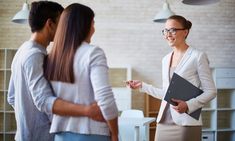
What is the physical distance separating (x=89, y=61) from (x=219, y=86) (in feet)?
16.0

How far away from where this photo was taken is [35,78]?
58.6 inches

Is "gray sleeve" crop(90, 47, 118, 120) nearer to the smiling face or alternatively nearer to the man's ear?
the man's ear

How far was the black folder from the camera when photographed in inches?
80.3

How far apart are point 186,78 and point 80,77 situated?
1.03m

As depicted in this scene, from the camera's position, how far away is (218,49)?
614 centimetres

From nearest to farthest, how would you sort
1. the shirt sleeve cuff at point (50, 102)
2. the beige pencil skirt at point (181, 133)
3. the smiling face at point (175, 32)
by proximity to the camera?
1. the shirt sleeve cuff at point (50, 102)
2. the beige pencil skirt at point (181, 133)
3. the smiling face at point (175, 32)

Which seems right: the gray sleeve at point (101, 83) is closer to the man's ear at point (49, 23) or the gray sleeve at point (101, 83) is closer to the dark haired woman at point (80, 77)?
the dark haired woman at point (80, 77)

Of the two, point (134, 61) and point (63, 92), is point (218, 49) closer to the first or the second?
point (134, 61)

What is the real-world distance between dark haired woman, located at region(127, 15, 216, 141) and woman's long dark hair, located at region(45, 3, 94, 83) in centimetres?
94

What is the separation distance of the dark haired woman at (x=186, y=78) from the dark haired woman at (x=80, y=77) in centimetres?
83

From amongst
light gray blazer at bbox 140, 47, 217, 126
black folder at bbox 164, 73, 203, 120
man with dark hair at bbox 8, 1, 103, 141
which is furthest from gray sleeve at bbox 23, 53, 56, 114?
light gray blazer at bbox 140, 47, 217, 126

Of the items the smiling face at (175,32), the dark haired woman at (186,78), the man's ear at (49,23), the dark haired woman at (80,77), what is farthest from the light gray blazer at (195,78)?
the man's ear at (49,23)

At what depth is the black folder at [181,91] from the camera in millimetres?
2039

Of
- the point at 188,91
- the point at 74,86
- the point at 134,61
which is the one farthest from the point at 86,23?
the point at 134,61
